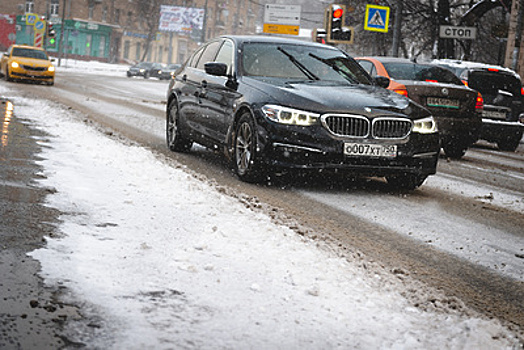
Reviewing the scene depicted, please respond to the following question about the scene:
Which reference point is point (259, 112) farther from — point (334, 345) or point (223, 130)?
point (334, 345)

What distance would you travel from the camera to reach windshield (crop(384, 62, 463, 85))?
12797 millimetres

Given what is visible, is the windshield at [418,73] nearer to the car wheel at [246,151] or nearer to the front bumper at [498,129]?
the front bumper at [498,129]

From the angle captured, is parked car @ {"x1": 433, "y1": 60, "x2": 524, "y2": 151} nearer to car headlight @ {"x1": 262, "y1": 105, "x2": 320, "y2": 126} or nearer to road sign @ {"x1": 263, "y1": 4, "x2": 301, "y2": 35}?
car headlight @ {"x1": 262, "y1": 105, "x2": 320, "y2": 126}

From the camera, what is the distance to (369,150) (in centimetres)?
754

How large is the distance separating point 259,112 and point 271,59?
1.45 m

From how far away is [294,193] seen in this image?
24.7 ft

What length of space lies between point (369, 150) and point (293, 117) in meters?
0.79

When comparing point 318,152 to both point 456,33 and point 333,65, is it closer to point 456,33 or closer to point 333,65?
point 333,65

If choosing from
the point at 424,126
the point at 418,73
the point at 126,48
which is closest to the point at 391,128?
the point at 424,126

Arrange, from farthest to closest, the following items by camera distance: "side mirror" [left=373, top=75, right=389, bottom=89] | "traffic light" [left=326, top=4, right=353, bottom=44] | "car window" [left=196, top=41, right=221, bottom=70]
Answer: "traffic light" [left=326, top=4, right=353, bottom=44], "car window" [left=196, top=41, right=221, bottom=70], "side mirror" [left=373, top=75, right=389, bottom=89]

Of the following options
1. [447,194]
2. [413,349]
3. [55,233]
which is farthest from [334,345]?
[447,194]

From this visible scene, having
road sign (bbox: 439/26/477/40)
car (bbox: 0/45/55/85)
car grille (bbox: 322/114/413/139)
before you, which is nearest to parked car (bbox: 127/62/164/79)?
car (bbox: 0/45/55/85)

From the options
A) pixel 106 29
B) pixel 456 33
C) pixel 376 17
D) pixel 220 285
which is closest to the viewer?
pixel 220 285

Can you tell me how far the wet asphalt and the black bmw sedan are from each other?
2088 mm
